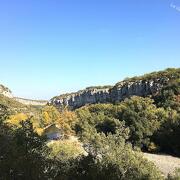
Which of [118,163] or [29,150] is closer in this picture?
[29,150]

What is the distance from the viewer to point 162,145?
6531 centimetres

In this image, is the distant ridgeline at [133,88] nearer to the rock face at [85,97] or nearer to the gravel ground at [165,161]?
the rock face at [85,97]

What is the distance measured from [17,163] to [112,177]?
7.82 meters

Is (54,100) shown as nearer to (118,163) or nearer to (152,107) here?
(152,107)

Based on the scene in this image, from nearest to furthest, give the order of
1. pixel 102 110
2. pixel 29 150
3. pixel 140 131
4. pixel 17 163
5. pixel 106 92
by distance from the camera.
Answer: pixel 17 163 < pixel 29 150 < pixel 140 131 < pixel 102 110 < pixel 106 92

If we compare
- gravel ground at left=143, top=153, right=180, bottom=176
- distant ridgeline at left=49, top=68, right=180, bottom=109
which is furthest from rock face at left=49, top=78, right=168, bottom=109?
gravel ground at left=143, top=153, right=180, bottom=176

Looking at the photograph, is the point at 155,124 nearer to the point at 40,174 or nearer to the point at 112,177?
the point at 112,177

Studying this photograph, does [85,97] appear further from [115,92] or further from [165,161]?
[165,161]

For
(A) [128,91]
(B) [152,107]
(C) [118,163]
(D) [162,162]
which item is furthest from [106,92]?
(C) [118,163]

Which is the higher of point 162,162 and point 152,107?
point 152,107

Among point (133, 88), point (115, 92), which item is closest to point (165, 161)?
point (133, 88)

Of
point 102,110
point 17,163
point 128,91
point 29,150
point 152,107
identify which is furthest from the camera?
point 128,91

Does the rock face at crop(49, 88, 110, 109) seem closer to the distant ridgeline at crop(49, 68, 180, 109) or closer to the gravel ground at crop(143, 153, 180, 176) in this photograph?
the distant ridgeline at crop(49, 68, 180, 109)

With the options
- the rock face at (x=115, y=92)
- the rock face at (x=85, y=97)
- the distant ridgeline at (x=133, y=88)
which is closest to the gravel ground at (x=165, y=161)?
the distant ridgeline at (x=133, y=88)
